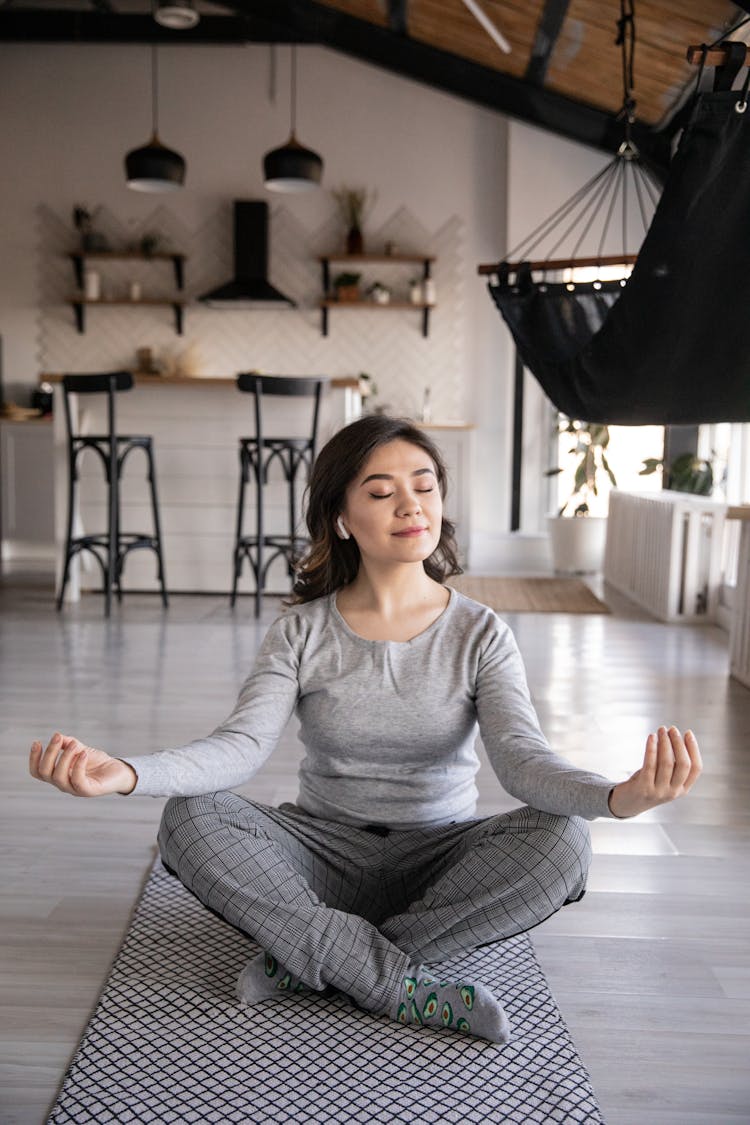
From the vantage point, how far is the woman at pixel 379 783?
1.48 m

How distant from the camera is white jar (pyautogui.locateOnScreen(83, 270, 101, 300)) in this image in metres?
7.49

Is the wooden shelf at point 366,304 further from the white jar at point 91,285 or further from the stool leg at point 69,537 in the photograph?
the stool leg at point 69,537

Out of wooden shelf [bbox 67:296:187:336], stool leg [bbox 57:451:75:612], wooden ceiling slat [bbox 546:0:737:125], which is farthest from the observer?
wooden shelf [bbox 67:296:187:336]

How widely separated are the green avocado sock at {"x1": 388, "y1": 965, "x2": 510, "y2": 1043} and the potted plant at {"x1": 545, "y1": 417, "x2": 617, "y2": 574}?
18.7 feet

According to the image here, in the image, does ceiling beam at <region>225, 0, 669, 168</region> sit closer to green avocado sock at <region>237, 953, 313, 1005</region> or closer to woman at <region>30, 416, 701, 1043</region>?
woman at <region>30, 416, 701, 1043</region>

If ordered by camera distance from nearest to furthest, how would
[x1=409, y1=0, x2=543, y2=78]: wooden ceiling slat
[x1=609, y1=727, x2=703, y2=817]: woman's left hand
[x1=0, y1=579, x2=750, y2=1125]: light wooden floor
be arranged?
[x1=609, y1=727, x2=703, y2=817]: woman's left hand < [x1=0, y1=579, x2=750, y2=1125]: light wooden floor < [x1=409, y1=0, x2=543, y2=78]: wooden ceiling slat

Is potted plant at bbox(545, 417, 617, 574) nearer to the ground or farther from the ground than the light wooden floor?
farther from the ground

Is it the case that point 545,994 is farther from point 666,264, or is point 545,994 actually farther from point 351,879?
point 666,264

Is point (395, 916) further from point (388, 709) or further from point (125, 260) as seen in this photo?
point (125, 260)

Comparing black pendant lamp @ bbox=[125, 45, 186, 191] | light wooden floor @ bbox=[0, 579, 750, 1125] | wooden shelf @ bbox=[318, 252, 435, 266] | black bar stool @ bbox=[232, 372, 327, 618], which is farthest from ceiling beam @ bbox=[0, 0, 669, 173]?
light wooden floor @ bbox=[0, 579, 750, 1125]

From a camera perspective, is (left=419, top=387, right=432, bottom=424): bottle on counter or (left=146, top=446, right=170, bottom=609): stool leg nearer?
(left=146, top=446, right=170, bottom=609): stool leg

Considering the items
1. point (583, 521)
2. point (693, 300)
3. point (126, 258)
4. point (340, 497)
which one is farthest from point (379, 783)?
point (126, 258)

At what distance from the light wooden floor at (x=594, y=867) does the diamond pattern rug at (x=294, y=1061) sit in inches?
1.9

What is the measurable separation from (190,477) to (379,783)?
13.8 ft
